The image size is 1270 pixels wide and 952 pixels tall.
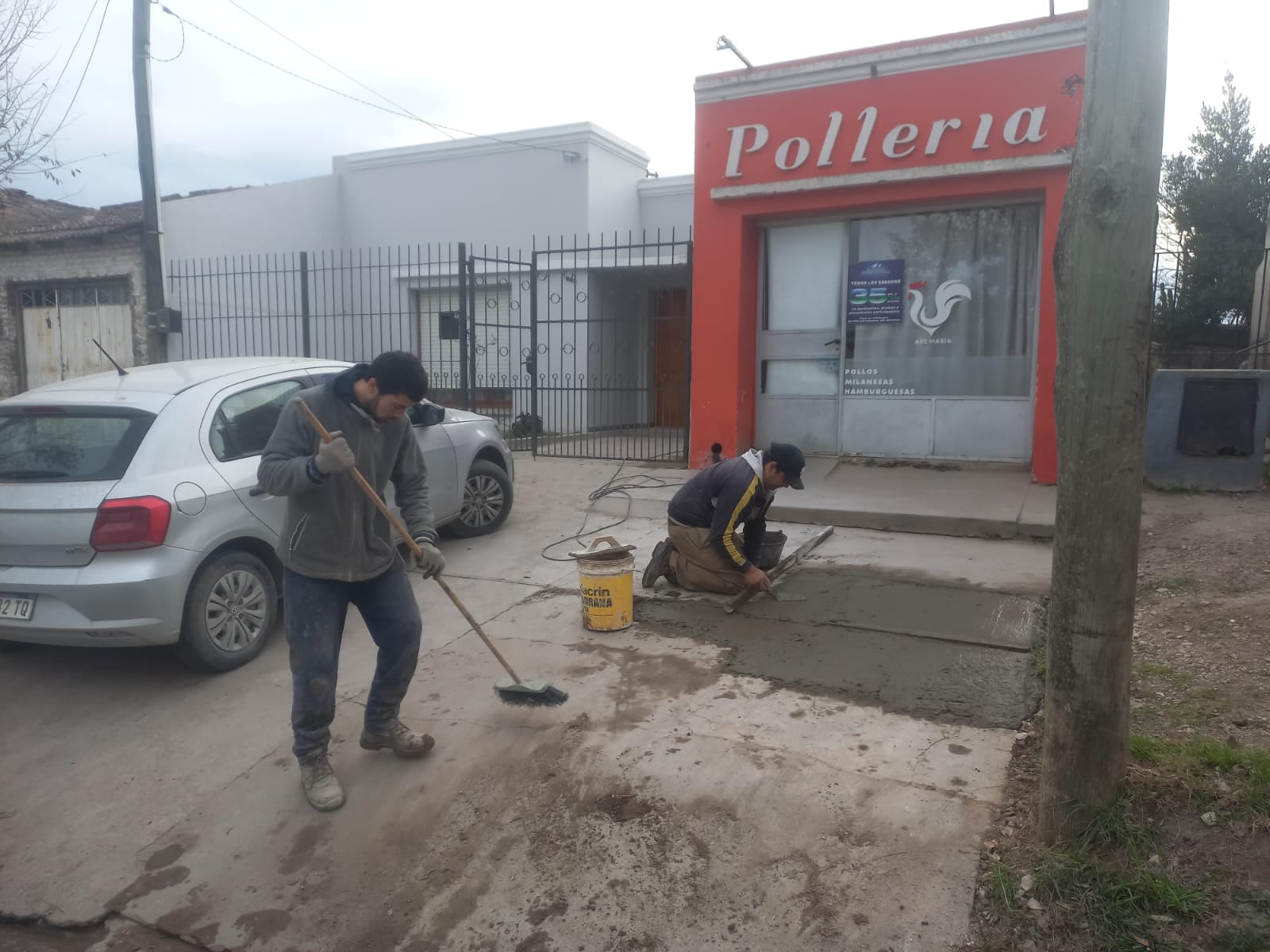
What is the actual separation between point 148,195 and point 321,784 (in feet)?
40.1

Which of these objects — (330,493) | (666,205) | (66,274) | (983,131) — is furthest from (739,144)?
(66,274)

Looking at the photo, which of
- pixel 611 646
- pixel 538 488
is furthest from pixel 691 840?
pixel 538 488

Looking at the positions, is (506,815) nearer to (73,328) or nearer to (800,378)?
(800,378)

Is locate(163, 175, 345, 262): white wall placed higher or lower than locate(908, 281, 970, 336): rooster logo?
higher

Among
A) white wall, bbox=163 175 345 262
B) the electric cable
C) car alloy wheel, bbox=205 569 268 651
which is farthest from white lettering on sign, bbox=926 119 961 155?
white wall, bbox=163 175 345 262

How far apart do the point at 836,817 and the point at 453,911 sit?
138cm

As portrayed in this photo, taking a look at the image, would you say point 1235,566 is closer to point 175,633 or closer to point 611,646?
point 611,646

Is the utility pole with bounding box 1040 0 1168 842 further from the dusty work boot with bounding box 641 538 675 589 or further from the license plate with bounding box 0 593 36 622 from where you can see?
the license plate with bounding box 0 593 36 622

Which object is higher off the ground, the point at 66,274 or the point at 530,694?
the point at 66,274

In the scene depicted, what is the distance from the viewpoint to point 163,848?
336 cm

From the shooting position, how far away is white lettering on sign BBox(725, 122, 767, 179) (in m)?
9.53

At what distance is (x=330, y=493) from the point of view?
3465 mm

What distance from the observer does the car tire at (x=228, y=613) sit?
4551 mm

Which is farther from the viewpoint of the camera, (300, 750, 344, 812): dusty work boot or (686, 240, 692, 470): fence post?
(686, 240, 692, 470): fence post
